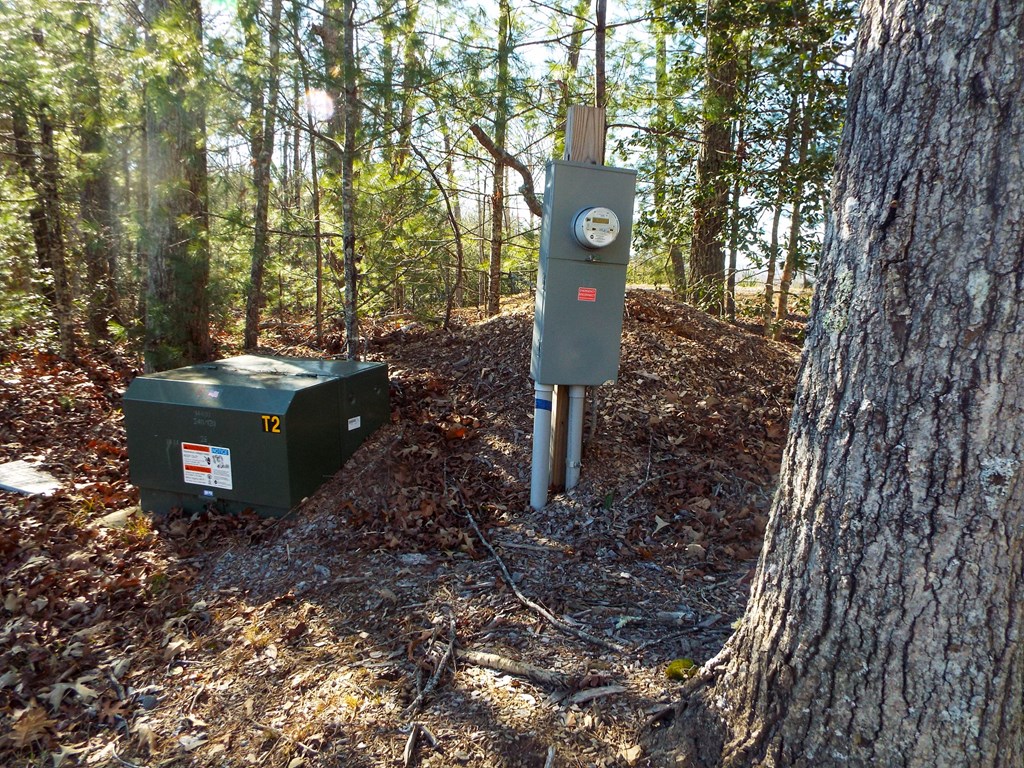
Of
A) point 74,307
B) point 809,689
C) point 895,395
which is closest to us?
point 895,395

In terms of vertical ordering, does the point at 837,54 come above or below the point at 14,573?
above

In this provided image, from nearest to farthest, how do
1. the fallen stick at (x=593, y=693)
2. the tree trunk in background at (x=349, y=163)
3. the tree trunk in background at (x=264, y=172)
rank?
the fallen stick at (x=593, y=693), the tree trunk in background at (x=349, y=163), the tree trunk in background at (x=264, y=172)

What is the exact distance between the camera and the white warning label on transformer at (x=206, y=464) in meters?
4.11

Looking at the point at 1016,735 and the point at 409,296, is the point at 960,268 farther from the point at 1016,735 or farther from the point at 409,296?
the point at 409,296

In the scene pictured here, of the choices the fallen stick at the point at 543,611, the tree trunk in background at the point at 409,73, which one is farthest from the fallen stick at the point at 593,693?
the tree trunk in background at the point at 409,73

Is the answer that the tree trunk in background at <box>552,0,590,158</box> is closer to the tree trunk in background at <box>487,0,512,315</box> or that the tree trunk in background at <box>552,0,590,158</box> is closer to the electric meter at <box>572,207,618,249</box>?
the tree trunk in background at <box>487,0,512,315</box>

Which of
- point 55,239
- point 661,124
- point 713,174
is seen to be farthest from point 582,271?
point 55,239

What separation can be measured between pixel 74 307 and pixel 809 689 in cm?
905

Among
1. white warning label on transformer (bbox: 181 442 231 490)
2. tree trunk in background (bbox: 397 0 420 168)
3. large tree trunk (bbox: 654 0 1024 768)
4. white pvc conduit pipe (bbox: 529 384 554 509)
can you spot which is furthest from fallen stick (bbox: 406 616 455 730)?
tree trunk in background (bbox: 397 0 420 168)

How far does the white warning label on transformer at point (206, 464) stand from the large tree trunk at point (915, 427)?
11.0ft

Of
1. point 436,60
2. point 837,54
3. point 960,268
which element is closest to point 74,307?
point 436,60

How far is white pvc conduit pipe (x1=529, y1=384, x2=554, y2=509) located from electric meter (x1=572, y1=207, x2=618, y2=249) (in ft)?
2.88

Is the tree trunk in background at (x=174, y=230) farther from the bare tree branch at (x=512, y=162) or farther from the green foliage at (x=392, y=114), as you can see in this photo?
the bare tree branch at (x=512, y=162)

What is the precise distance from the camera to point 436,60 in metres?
6.00
